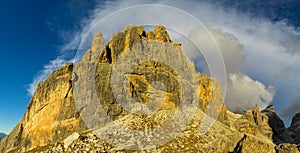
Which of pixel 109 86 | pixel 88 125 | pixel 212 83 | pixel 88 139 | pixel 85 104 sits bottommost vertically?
pixel 88 139

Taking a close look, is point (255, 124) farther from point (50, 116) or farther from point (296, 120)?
point (50, 116)

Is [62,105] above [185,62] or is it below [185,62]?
below

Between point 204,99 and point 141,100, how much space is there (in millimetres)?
70745

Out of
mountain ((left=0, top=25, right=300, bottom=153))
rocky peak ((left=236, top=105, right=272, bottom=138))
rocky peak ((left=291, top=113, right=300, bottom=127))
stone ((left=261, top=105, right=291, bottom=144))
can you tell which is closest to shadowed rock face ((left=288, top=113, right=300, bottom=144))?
rocky peak ((left=291, top=113, right=300, bottom=127))

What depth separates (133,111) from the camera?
75812mm

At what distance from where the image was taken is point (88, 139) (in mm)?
28625

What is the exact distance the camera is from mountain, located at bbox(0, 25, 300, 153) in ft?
94.0

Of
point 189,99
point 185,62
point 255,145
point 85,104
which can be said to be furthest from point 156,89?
point 255,145

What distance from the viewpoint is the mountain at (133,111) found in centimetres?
2864

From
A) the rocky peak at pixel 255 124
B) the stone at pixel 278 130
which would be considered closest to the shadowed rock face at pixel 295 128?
the stone at pixel 278 130

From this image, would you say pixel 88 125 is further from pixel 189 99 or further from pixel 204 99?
pixel 204 99

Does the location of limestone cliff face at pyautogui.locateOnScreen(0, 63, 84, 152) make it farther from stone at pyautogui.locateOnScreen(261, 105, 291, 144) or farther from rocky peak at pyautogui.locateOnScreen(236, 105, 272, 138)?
stone at pyautogui.locateOnScreen(261, 105, 291, 144)

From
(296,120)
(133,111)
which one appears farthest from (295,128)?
(133,111)

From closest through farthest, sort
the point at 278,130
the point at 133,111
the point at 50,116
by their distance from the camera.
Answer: the point at 133,111 → the point at 50,116 → the point at 278,130
